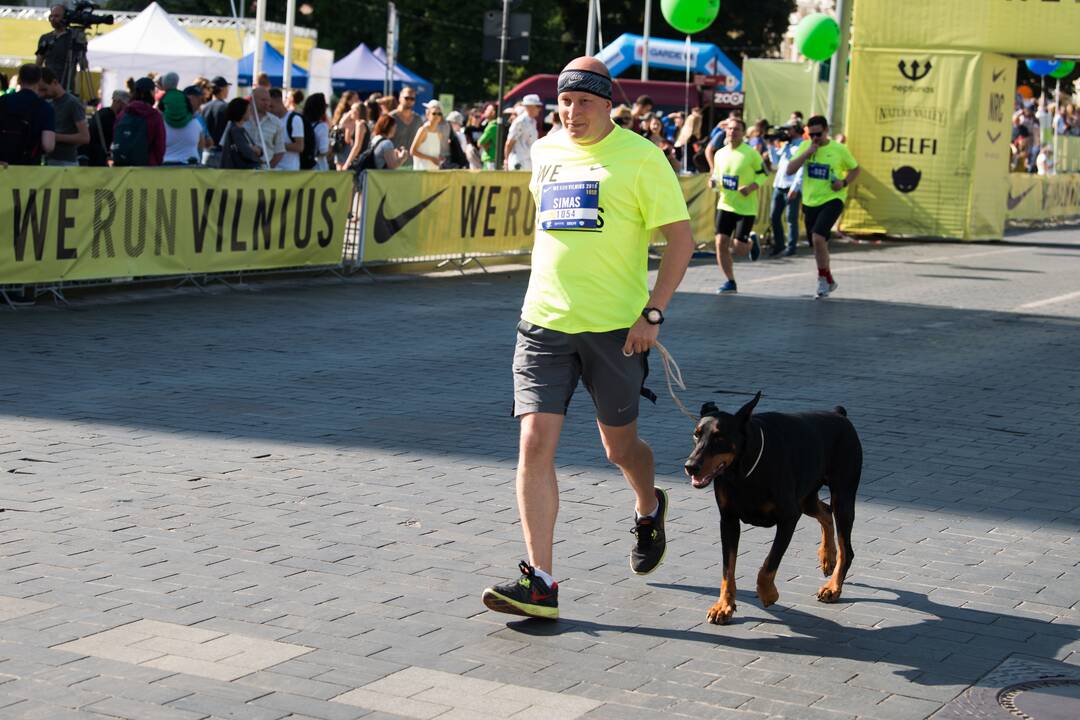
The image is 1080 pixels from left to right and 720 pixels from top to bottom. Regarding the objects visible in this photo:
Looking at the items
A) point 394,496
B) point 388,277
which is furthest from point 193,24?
point 394,496

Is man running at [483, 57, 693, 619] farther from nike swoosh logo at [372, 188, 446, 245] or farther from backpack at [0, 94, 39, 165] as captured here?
nike swoosh logo at [372, 188, 446, 245]

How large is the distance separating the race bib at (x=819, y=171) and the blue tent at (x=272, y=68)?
61.7 ft

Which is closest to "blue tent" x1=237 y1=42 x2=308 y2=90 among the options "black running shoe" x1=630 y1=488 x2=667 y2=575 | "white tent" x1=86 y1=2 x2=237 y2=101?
"white tent" x1=86 y1=2 x2=237 y2=101

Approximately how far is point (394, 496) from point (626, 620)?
2023 mm

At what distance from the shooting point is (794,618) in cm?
566

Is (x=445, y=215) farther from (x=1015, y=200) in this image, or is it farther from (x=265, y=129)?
(x=1015, y=200)

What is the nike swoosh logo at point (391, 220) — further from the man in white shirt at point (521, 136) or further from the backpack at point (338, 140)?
the man in white shirt at point (521, 136)

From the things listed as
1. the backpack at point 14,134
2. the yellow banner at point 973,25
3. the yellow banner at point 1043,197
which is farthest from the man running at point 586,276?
the yellow banner at point 1043,197

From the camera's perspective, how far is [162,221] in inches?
583

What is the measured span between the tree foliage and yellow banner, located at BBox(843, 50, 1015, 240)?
35760 mm

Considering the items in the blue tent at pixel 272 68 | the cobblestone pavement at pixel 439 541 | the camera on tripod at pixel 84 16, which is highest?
the blue tent at pixel 272 68

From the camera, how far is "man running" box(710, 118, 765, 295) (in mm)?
17406

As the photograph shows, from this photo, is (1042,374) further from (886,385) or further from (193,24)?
(193,24)

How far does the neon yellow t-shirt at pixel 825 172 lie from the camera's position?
1772 centimetres
